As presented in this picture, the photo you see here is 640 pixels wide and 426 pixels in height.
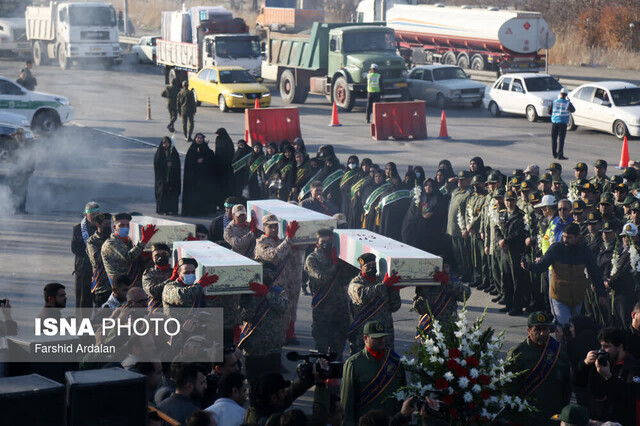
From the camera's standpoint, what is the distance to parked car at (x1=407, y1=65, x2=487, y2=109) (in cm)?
3334

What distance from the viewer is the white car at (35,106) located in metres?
26.8

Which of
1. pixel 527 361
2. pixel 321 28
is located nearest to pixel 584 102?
pixel 321 28

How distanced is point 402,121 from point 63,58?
82.5 feet

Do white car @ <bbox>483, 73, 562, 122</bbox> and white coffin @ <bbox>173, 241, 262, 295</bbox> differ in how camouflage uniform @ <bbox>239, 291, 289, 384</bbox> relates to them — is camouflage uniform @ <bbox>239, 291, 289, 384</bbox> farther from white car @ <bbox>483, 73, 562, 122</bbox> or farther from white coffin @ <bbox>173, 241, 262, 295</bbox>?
white car @ <bbox>483, 73, 562, 122</bbox>

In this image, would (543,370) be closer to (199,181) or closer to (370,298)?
(370,298)

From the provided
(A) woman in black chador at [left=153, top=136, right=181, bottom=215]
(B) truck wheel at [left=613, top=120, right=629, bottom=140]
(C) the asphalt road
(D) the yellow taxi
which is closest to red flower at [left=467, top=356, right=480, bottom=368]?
(C) the asphalt road

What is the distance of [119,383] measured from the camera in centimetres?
520

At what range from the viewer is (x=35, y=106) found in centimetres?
2731

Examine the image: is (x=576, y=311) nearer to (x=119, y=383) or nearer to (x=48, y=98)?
(x=119, y=383)

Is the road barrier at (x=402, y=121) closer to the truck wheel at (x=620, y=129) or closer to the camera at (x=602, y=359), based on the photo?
the truck wheel at (x=620, y=129)

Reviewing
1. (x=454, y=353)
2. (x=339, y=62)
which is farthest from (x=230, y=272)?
(x=339, y=62)

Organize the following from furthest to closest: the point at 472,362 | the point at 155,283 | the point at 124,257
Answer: the point at 124,257, the point at 155,283, the point at 472,362

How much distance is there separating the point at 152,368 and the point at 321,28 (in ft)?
91.2

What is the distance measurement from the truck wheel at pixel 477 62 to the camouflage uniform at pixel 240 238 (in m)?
30.4
